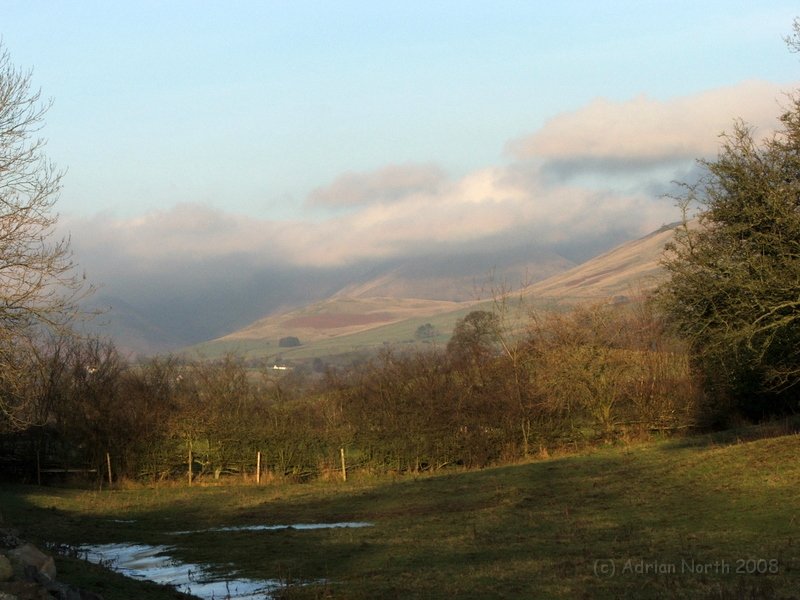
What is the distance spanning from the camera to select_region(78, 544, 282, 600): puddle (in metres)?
16.7

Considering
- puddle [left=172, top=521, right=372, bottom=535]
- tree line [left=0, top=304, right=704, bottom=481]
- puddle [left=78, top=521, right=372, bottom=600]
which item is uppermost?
tree line [left=0, top=304, right=704, bottom=481]

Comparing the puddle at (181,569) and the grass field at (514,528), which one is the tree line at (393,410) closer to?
the grass field at (514,528)

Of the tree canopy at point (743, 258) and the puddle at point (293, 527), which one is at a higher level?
the tree canopy at point (743, 258)

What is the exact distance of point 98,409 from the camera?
163 feet

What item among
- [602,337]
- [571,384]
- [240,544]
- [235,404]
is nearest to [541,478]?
[240,544]

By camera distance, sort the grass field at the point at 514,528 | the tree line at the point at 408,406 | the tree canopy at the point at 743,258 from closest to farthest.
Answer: the grass field at the point at 514,528, the tree canopy at the point at 743,258, the tree line at the point at 408,406

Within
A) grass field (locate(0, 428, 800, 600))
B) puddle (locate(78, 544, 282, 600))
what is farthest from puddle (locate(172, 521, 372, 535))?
puddle (locate(78, 544, 282, 600))

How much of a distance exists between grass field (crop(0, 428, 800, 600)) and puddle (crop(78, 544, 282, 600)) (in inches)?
21.6

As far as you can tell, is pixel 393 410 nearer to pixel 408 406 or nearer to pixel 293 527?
pixel 408 406

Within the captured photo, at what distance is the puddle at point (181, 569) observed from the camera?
55.2 feet

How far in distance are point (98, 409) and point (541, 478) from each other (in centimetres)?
2704

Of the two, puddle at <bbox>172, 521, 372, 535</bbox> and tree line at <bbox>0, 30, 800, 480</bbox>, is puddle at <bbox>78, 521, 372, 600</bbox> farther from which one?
tree line at <bbox>0, 30, 800, 480</bbox>

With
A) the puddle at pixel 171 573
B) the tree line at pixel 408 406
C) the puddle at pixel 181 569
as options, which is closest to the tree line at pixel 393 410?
the tree line at pixel 408 406

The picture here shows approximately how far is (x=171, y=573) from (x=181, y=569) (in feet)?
1.68
